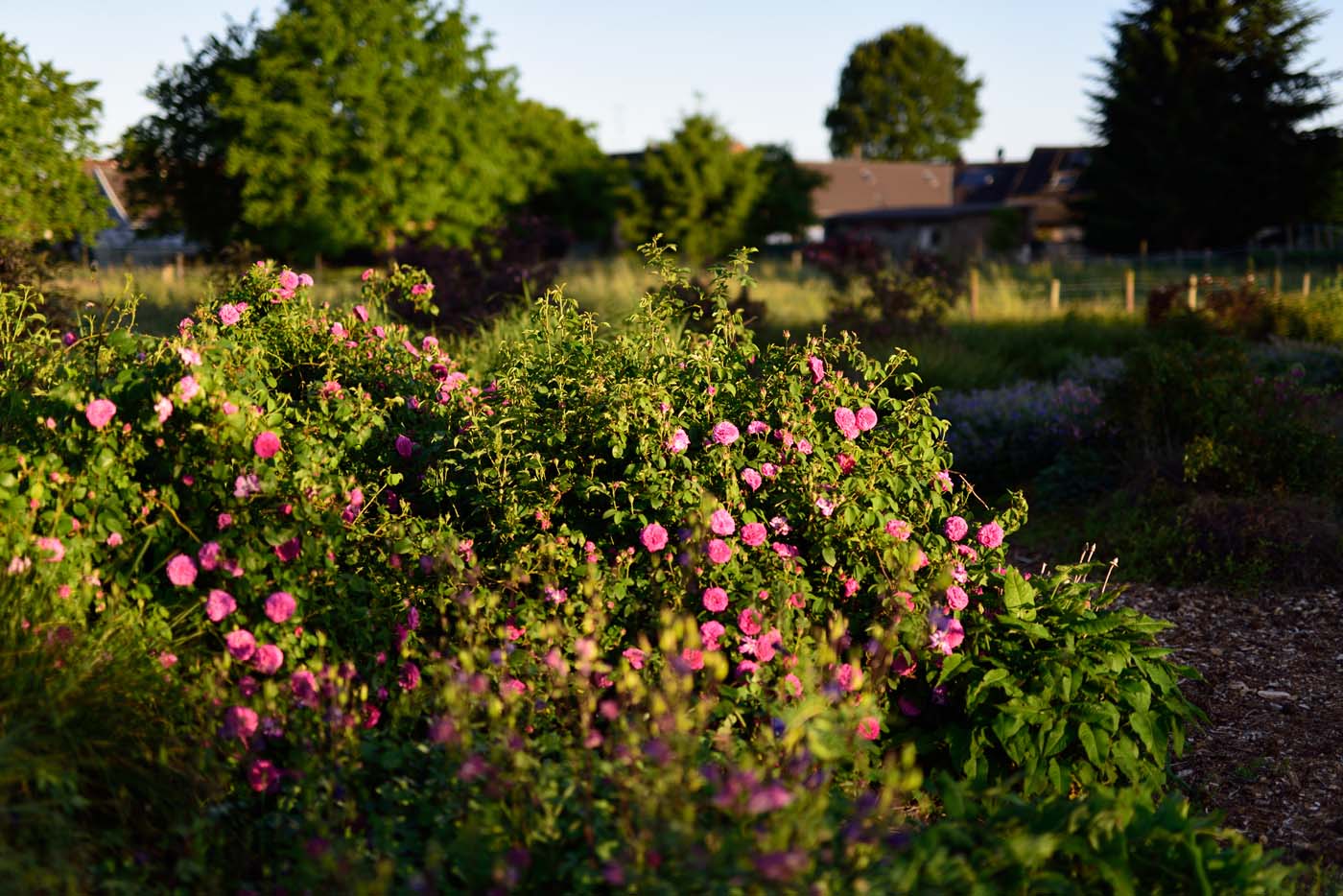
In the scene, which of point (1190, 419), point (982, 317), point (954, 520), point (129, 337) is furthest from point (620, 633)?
point (982, 317)

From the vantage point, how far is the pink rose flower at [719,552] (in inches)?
126

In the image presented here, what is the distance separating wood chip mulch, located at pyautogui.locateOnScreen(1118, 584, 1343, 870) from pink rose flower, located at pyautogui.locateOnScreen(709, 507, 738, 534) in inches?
70.3

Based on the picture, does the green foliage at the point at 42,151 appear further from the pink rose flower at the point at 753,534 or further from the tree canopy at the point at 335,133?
the tree canopy at the point at 335,133

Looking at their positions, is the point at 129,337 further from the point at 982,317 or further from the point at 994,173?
the point at 994,173

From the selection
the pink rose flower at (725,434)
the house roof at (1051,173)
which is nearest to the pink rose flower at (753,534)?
the pink rose flower at (725,434)

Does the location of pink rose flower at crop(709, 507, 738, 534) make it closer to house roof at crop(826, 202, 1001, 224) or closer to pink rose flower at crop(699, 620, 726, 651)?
pink rose flower at crop(699, 620, 726, 651)

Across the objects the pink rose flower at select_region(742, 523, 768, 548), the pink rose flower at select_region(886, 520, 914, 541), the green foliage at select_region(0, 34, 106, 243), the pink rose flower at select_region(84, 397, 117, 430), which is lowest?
the pink rose flower at select_region(886, 520, 914, 541)

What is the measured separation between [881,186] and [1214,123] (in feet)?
100

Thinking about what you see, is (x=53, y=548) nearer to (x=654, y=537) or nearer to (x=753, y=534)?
(x=654, y=537)

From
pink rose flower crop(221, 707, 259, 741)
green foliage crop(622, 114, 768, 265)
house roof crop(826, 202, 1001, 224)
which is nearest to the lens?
pink rose flower crop(221, 707, 259, 741)

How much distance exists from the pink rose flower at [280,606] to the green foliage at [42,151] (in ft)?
35.5

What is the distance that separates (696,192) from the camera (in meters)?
34.6

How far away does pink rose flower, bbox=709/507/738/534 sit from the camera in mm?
3248

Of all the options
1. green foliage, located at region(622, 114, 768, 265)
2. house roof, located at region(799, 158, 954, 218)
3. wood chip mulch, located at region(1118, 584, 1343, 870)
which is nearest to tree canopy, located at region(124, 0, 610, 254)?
green foliage, located at region(622, 114, 768, 265)
